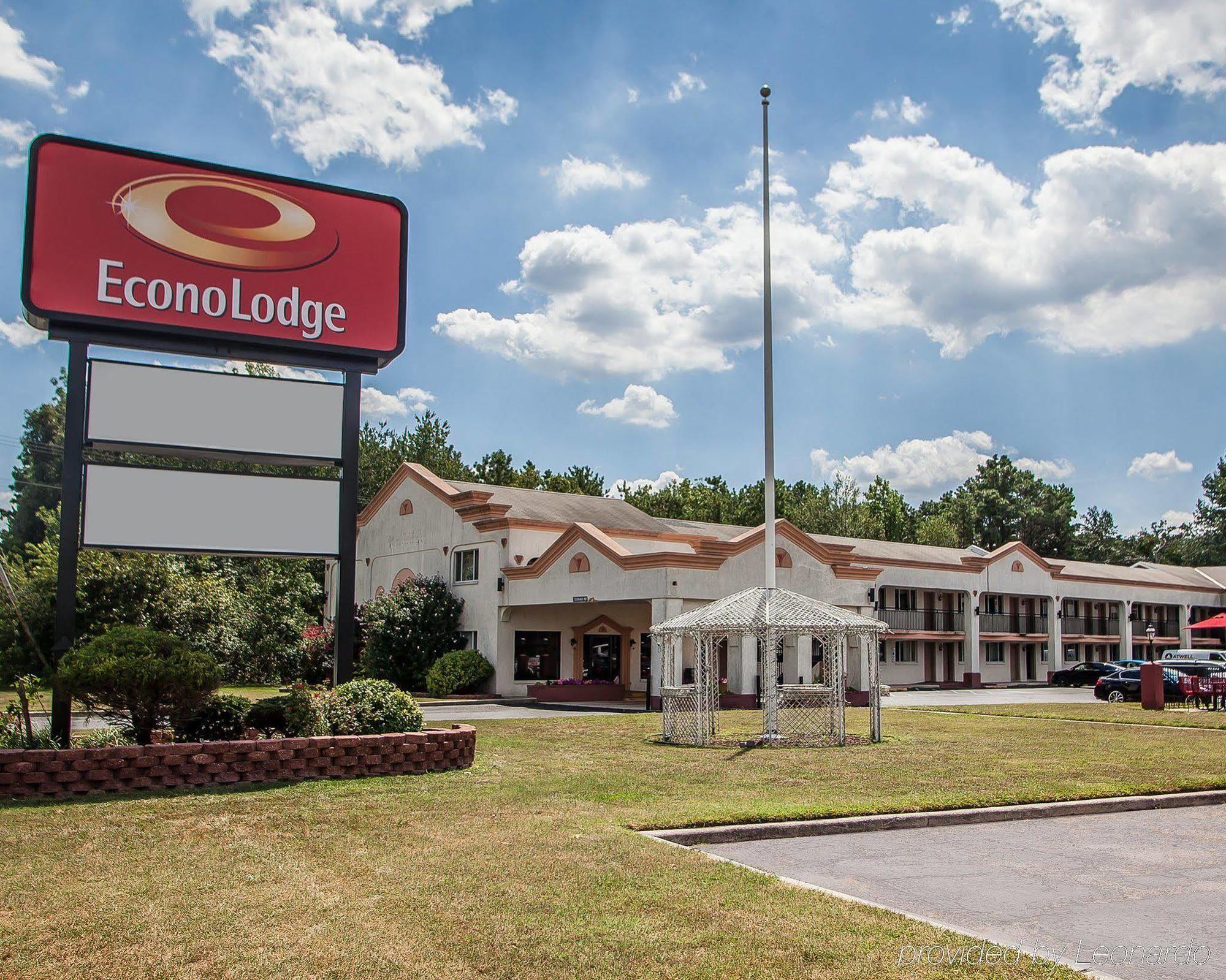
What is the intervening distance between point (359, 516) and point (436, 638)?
35.7 feet

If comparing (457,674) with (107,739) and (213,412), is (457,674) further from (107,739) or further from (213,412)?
(107,739)

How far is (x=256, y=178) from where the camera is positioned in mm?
16031

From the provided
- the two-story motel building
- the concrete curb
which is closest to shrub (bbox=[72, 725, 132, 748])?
the concrete curb

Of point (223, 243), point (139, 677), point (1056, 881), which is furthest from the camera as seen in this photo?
point (223, 243)

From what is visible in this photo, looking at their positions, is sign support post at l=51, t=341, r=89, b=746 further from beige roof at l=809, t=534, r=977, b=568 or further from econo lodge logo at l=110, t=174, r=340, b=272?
beige roof at l=809, t=534, r=977, b=568

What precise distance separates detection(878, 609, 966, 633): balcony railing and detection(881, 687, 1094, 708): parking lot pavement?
3.01 meters

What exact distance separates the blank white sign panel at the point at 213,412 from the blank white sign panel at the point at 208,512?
18.0 inches

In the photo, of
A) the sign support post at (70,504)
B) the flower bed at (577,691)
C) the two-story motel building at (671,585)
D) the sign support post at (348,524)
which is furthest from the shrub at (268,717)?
the flower bed at (577,691)

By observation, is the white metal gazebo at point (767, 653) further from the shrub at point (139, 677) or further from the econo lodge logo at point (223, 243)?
the shrub at point (139, 677)

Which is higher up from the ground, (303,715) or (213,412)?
(213,412)

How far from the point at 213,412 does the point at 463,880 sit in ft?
31.5

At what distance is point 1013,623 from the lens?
175ft

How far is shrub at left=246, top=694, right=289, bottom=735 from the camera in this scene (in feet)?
46.6

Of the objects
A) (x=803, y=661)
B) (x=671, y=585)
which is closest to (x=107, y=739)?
(x=671, y=585)
